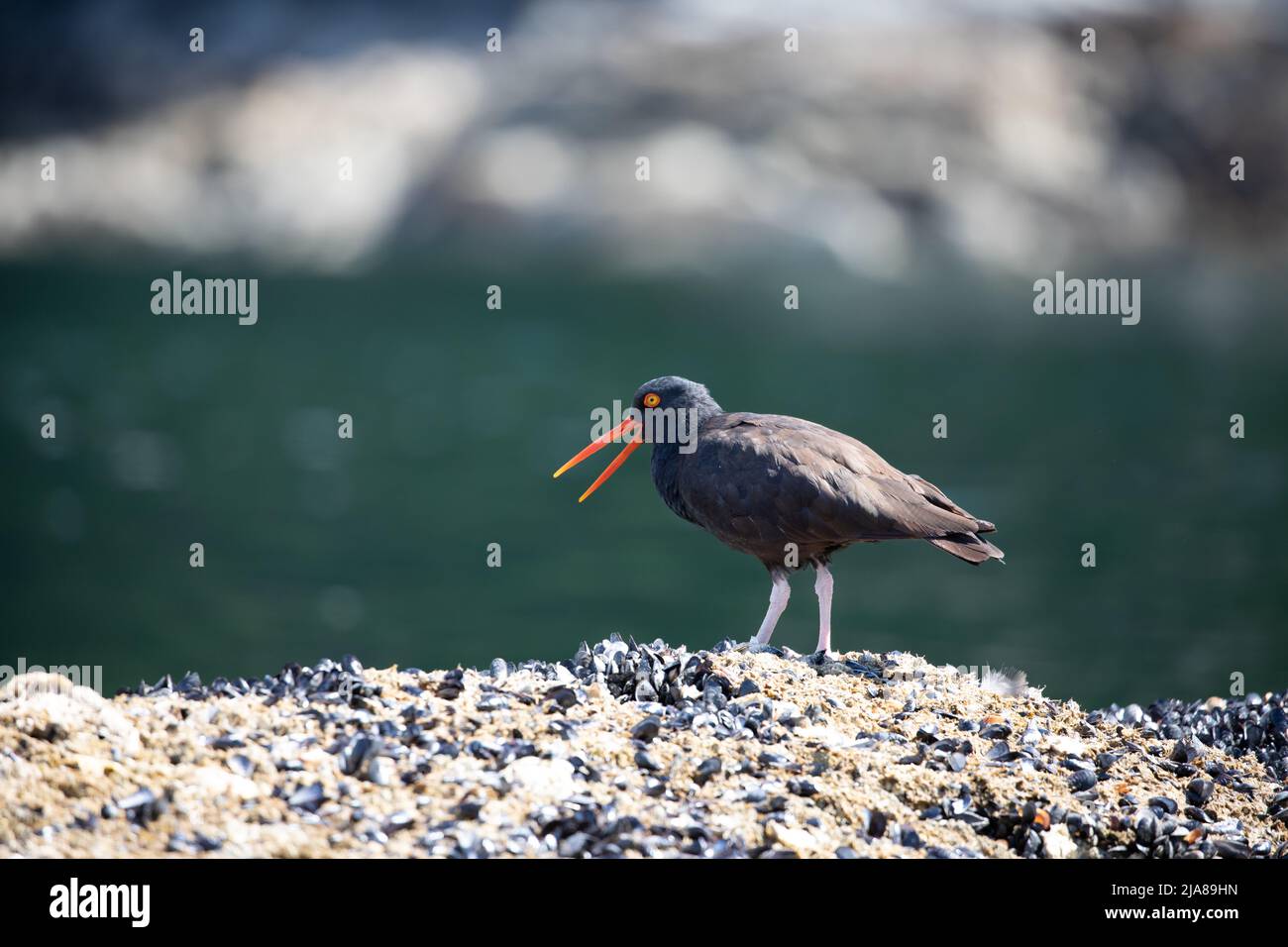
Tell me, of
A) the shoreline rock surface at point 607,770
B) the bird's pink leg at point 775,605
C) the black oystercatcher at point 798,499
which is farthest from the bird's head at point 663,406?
the shoreline rock surface at point 607,770

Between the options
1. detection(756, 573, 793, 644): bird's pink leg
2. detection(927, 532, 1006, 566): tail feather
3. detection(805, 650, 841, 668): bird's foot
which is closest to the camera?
detection(805, 650, 841, 668): bird's foot

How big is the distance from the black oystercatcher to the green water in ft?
27.6

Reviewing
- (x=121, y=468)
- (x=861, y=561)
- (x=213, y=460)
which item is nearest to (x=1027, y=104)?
(x=861, y=561)

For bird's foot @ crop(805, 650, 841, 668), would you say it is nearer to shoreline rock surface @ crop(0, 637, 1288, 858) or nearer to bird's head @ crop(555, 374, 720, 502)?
shoreline rock surface @ crop(0, 637, 1288, 858)

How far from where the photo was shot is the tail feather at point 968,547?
6023mm

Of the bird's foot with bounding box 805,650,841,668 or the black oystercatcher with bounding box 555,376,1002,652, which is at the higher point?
the black oystercatcher with bounding box 555,376,1002,652

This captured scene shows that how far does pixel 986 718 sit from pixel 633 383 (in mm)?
10541

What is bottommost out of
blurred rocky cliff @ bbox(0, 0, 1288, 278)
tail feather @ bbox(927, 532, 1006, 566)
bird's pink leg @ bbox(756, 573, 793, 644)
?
bird's pink leg @ bbox(756, 573, 793, 644)

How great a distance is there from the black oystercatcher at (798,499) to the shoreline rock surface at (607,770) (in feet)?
3.00

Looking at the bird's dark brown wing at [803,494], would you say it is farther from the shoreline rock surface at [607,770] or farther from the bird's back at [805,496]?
the shoreline rock surface at [607,770]

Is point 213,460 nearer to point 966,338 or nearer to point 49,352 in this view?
point 49,352

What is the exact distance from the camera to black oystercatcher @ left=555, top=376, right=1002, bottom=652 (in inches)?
241

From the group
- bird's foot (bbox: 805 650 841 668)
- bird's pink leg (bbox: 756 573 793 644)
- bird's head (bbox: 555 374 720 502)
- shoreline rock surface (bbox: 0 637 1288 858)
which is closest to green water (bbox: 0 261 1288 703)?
bird's head (bbox: 555 374 720 502)

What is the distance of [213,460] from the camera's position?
53.5ft
